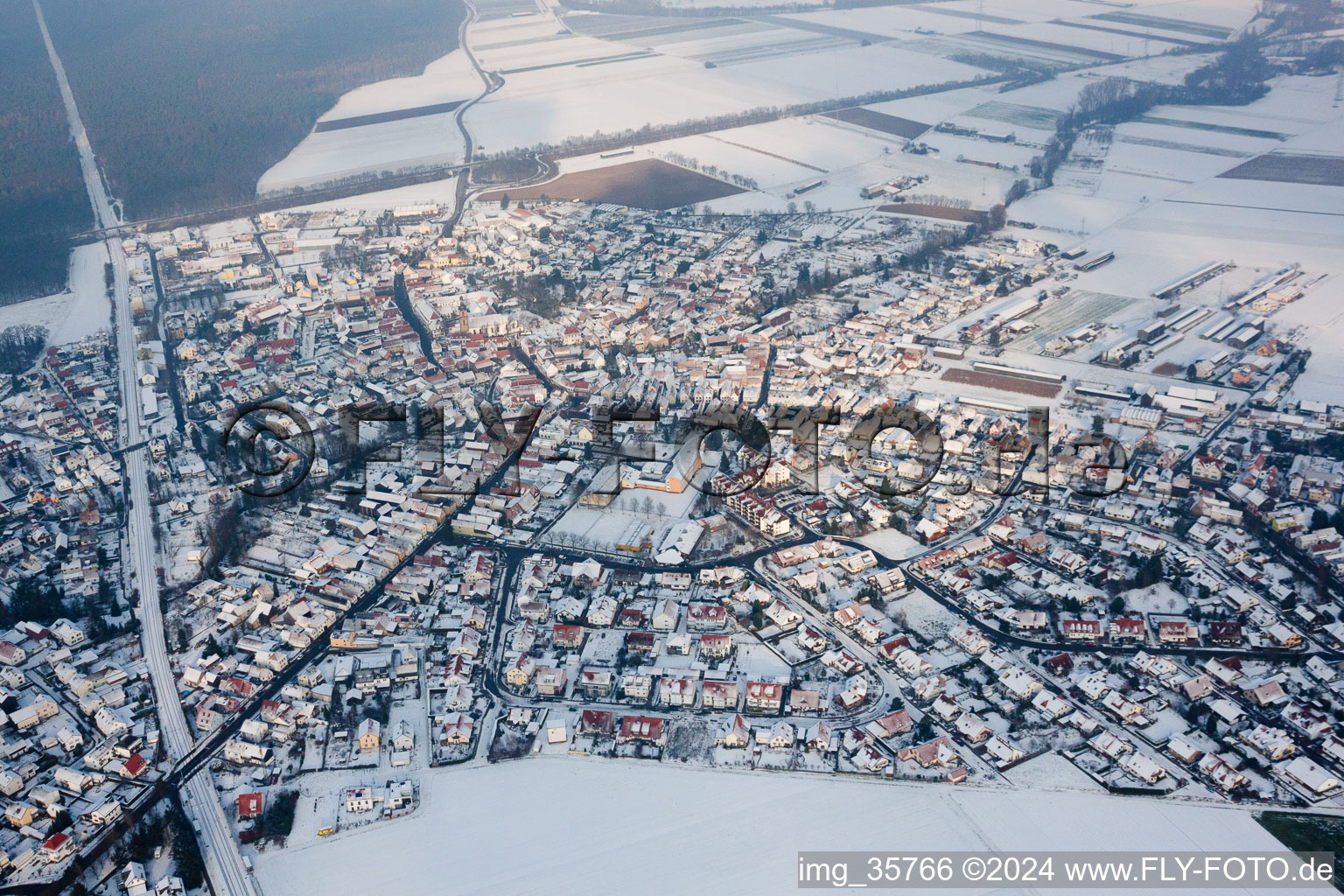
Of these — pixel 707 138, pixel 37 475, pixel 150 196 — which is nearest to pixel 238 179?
pixel 150 196

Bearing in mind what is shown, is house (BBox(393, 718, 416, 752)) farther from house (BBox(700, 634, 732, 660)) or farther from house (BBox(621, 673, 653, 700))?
house (BBox(700, 634, 732, 660))

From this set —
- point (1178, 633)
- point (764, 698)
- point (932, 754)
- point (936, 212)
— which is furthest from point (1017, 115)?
point (932, 754)

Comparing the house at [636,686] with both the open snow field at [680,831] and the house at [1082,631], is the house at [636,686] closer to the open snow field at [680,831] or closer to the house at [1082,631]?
the open snow field at [680,831]

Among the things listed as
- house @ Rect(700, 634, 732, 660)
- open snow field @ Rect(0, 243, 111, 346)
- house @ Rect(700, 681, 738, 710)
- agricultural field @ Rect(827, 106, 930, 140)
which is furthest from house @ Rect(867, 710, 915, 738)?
agricultural field @ Rect(827, 106, 930, 140)

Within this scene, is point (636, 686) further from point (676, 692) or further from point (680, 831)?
point (680, 831)

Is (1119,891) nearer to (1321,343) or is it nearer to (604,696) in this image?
(604,696)
